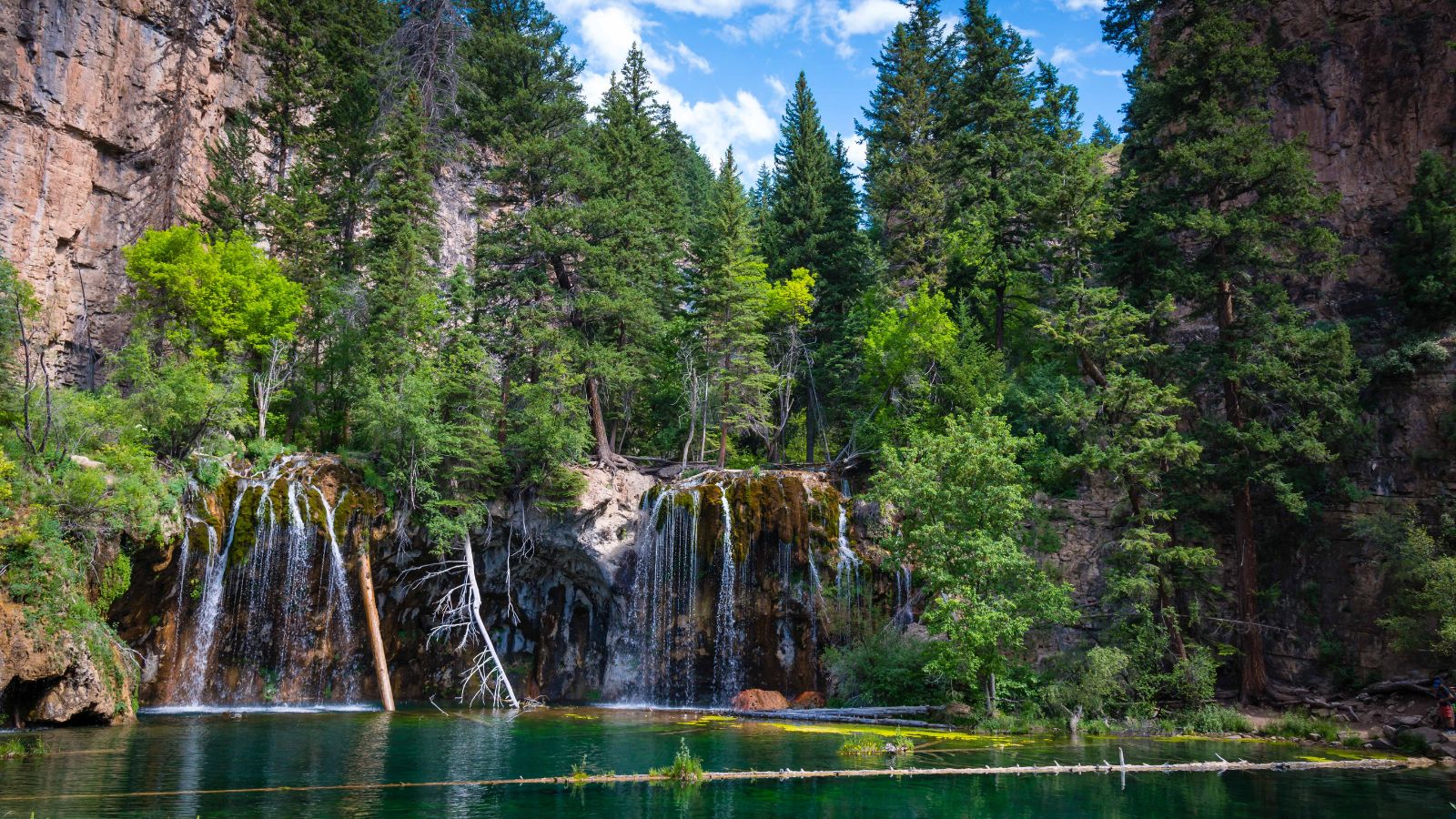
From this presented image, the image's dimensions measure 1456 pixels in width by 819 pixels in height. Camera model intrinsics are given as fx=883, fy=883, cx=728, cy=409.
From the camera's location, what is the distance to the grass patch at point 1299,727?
2017cm

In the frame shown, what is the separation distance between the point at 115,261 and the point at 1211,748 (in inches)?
1614

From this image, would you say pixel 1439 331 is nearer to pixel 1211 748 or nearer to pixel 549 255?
pixel 1211 748

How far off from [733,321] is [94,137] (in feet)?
87.0

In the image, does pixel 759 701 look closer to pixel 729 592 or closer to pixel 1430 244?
pixel 729 592

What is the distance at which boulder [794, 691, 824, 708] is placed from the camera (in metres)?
25.7

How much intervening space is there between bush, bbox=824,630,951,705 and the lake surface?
105 inches

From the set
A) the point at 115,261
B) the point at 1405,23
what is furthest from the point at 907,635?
the point at 115,261

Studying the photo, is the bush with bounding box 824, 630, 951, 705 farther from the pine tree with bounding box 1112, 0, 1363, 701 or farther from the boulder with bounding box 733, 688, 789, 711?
the pine tree with bounding box 1112, 0, 1363, 701

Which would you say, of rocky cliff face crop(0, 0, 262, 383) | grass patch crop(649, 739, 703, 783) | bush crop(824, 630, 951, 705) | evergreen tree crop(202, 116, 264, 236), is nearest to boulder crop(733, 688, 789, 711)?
bush crop(824, 630, 951, 705)

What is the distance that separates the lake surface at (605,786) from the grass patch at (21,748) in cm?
37

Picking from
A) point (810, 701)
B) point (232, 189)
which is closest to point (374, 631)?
point (810, 701)

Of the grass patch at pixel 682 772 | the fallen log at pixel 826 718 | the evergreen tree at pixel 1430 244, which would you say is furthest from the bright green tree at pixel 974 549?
the evergreen tree at pixel 1430 244

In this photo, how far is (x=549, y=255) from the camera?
33.5 m

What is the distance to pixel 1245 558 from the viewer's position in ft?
79.2
